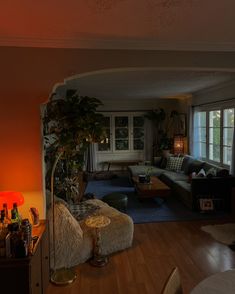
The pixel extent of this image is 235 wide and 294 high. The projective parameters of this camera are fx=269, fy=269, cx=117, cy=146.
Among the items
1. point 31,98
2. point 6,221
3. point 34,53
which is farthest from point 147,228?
point 34,53

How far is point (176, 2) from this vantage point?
1854mm

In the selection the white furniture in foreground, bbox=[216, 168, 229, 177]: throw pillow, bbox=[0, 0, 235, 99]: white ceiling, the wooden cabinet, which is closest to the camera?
the white furniture in foreground

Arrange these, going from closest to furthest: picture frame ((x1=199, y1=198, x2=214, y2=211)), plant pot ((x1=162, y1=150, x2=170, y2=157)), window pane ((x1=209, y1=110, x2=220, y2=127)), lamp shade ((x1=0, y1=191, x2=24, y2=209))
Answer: lamp shade ((x1=0, y1=191, x2=24, y2=209)) → picture frame ((x1=199, y1=198, x2=214, y2=211)) → window pane ((x1=209, y1=110, x2=220, y2=127)) → plant pot ((x1=162, y1=150, x2=170, y2=157))

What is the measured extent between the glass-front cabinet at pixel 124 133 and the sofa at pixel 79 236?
528cm

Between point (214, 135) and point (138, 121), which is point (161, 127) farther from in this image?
point (214, 135)

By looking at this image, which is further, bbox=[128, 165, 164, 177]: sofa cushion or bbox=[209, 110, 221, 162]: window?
bbox=[128, 165, 164, 177]: sofa cushion

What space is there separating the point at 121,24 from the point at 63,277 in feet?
8.45

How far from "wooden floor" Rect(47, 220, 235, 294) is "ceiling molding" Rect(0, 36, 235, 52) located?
7.94ft

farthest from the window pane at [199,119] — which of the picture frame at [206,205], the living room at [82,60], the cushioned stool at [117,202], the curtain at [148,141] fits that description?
the living room at [82,60]

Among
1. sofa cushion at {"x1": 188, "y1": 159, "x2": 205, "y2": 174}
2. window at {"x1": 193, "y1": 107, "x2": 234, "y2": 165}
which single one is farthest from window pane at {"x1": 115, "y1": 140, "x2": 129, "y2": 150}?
sofa cushion at {"x1": 188, "y1": 159, "x2": 205, "y2": 174}

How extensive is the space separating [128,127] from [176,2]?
283 inches

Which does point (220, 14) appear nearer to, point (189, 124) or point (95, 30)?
point (95, 30)

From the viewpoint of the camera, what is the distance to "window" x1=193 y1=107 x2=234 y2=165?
5.84m

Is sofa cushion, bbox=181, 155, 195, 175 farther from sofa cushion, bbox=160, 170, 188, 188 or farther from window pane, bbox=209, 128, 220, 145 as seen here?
window pane, bbox=209, 128, 220, 145
